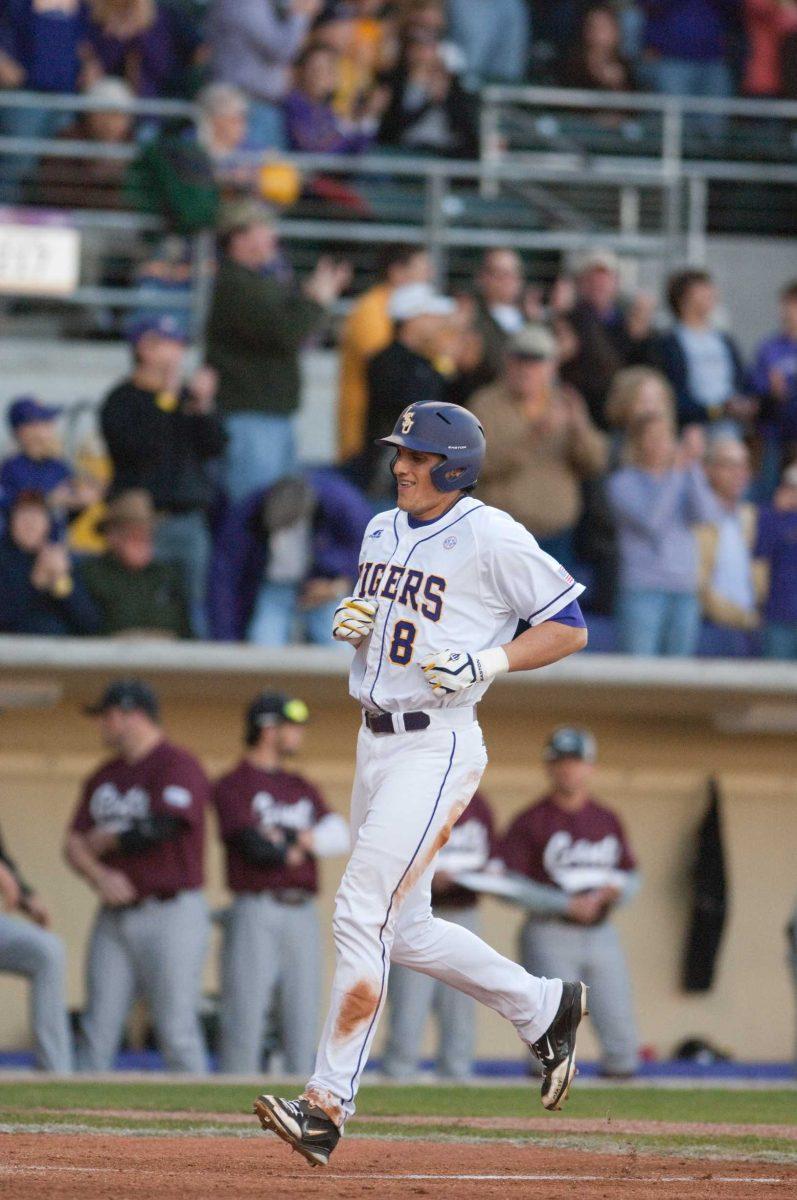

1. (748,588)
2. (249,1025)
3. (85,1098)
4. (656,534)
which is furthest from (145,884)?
(748,588)

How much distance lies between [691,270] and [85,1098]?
624 centimetres

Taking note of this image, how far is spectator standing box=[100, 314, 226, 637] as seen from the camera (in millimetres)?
10117

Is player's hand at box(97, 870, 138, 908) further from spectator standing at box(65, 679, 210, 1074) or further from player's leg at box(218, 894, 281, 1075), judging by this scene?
player's leg at box(218, 894, 281, 1075)

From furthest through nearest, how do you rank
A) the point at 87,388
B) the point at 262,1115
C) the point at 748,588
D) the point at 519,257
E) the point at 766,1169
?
the point at 519,257 < the point at 87,388 < the point at 748,588 < the point at 766,1169 < the point at 262,1115

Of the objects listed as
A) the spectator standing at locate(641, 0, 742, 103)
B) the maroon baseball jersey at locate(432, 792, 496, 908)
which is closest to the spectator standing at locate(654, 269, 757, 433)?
the maroon baseball jersey at locate(432, 792, 496, 908)

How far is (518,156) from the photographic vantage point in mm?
13781

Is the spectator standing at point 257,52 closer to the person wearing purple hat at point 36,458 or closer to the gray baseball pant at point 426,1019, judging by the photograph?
the person wearing purple hat at point 36,458

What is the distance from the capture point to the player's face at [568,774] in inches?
396

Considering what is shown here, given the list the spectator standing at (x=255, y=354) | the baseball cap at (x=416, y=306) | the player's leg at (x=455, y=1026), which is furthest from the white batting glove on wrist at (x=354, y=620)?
the baseball cap at (x=416, y=306)

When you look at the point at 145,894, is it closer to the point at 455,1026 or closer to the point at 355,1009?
the point at 455,1026

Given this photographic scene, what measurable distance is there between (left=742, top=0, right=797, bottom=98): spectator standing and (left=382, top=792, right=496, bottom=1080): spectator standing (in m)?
6.40

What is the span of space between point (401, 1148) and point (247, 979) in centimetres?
345

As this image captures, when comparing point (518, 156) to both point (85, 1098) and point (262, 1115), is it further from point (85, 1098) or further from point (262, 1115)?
point (262, 1115)

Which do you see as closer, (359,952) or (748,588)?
(359,952)
